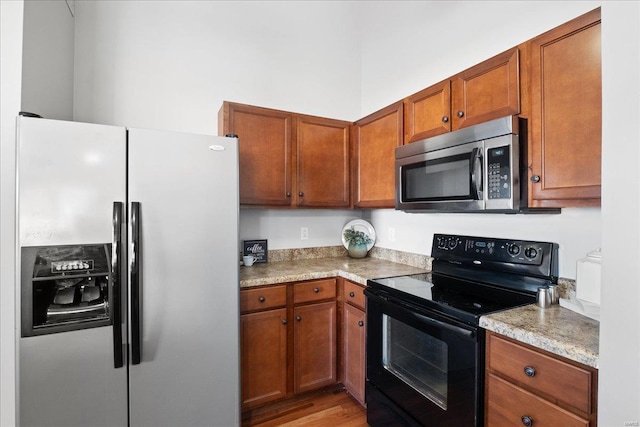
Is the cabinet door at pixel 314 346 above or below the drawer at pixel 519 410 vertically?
below

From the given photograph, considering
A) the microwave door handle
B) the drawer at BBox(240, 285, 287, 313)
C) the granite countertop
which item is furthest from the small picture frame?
the microwave door handle

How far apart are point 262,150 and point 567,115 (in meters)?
1.72

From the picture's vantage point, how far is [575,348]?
→ 97 cm

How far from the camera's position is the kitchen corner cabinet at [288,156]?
85.8 inches

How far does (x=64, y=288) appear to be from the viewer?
4.75ft

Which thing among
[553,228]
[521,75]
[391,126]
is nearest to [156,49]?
[391,126]

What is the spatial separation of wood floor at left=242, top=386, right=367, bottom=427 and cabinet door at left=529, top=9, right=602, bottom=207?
1.68m

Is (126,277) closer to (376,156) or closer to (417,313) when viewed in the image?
(417,313)

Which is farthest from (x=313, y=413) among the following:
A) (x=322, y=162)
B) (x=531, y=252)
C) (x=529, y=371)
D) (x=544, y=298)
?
(x=322, y=162)

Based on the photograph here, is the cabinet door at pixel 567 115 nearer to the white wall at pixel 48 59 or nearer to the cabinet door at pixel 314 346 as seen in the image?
the cabinet door at pixel 314 346

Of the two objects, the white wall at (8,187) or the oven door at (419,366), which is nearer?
the oven door at (419,366)

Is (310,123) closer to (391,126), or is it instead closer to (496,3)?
(391,126)

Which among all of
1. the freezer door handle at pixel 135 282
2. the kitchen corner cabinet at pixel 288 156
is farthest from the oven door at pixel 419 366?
the freezer door handle at pixel 135 282

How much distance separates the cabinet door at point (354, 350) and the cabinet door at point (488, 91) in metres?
1.32
